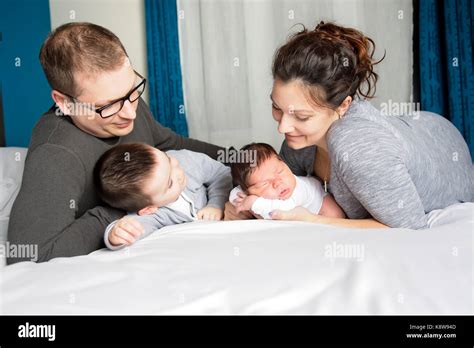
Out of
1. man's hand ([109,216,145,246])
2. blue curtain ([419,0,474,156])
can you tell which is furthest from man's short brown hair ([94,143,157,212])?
blue curtain ([419,0,474,156])

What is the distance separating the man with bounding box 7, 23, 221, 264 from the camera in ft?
5.11

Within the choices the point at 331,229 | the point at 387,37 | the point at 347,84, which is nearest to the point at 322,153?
the point at 347,84

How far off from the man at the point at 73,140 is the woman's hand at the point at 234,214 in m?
0.33

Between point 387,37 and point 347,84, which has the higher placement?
point 387,37

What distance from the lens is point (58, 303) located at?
3.72 ft

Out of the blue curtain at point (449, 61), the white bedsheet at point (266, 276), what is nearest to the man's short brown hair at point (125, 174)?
the white bedsheet at point (266, 276)

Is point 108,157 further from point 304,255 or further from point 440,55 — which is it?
point 440,55

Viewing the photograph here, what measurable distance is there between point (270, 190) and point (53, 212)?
65cm

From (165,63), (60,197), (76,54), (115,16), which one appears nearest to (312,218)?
(60,197)

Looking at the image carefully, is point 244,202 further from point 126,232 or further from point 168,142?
point 168,142

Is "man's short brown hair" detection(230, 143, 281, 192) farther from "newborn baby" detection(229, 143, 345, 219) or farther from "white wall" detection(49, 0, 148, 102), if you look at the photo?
"white wall" detection(49, 0, 148, 102)

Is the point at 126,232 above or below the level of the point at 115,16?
below

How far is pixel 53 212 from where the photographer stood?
5.18 feet
